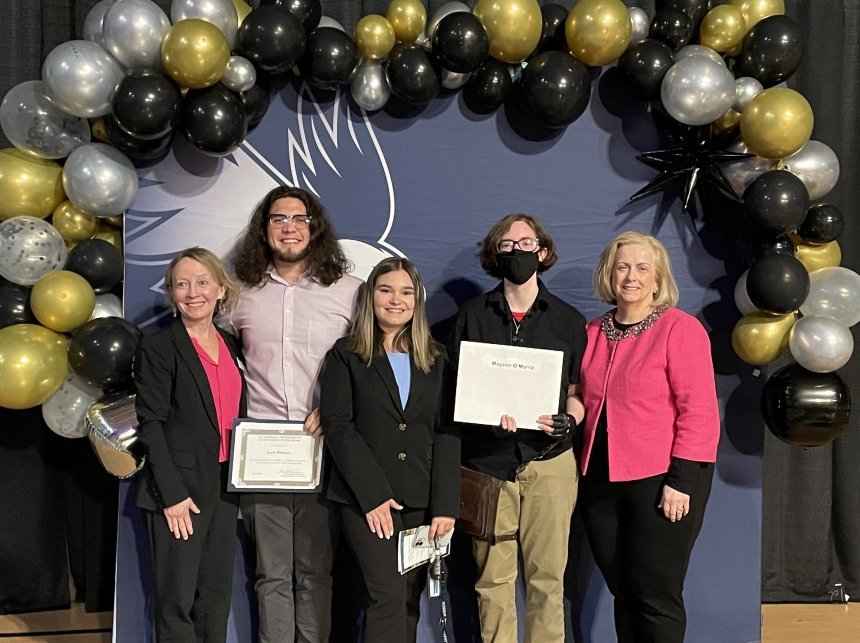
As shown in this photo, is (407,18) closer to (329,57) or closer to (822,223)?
(329,57)

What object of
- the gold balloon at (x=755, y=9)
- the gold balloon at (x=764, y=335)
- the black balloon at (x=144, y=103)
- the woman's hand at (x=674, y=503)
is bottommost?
the woman's hand at (x=674, y=503)

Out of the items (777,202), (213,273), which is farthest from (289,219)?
(777,202)

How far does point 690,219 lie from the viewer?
339 cm

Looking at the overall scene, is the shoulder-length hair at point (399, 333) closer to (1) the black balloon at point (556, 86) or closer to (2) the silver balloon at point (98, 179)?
(1) the black balloon at point (556, 86)

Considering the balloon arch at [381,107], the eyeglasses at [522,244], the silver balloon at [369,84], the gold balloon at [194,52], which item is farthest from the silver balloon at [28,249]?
the eyeglasses at [522,244]

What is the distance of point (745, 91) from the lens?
3.07 meters

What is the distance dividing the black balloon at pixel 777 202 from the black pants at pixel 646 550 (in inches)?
35.6

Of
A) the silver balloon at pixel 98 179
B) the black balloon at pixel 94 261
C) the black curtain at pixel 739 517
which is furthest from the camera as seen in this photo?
the black curtain at pixel 739 517

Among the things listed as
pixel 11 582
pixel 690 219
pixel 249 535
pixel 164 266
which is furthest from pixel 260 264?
pixel 11 582

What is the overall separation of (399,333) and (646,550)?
1.05 meters

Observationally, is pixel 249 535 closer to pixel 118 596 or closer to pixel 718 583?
pixel 118 596

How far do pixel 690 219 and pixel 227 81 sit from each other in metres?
1.87

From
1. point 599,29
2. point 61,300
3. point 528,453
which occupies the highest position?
point 599,29

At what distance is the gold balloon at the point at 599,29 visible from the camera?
2994mm
